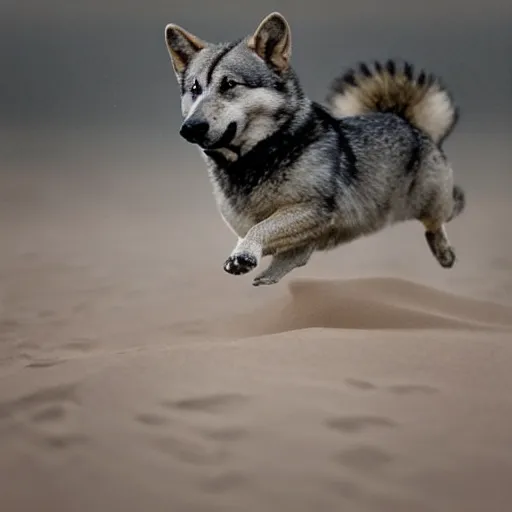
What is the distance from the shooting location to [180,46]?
1.88m

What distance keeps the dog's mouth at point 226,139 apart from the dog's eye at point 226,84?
0.09 metres

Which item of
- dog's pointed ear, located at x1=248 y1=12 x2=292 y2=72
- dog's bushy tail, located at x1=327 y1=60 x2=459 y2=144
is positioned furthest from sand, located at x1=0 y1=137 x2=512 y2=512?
dog's pointed ear, located at x1=248 y1=12 x2=292 y2=72

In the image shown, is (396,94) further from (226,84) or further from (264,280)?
(264,280)

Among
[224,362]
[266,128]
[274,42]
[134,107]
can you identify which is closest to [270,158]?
[266,128]

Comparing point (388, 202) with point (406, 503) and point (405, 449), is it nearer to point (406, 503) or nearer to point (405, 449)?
point (405, 449)

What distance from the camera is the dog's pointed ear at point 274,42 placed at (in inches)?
71.7

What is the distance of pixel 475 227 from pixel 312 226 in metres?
0.46

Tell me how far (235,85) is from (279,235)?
0.39 metres

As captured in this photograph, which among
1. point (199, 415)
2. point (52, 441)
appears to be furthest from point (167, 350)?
point (52, 441)

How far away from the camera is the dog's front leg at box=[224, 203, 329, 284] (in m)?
1.77

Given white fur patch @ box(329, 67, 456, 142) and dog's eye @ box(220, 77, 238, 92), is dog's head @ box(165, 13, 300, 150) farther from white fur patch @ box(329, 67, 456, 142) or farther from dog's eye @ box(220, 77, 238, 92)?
white fur patch @ box(329, 67, 456, 142)

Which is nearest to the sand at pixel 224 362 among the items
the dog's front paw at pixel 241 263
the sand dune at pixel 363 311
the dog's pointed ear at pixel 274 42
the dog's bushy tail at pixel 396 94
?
the sand dune at pixel 363 311

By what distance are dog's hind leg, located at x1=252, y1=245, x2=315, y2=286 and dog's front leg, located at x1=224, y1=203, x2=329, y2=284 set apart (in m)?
0.02

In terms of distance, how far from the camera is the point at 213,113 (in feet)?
5.75
